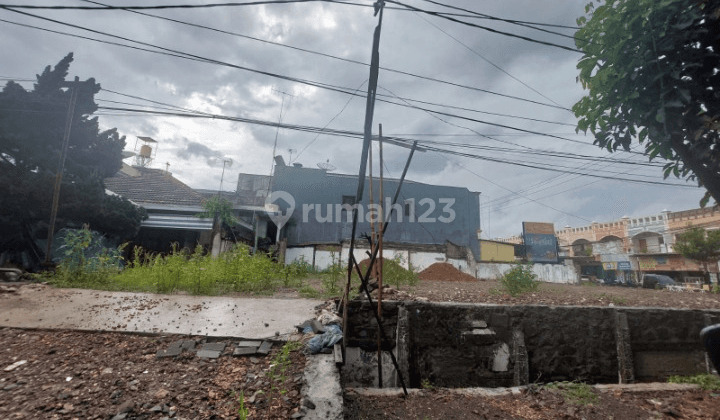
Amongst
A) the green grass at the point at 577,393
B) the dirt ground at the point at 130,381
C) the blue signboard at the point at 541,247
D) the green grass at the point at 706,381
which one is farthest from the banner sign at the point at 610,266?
the dirt ground at the point at 130,381

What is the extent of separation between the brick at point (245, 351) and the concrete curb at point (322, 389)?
24.2 inches

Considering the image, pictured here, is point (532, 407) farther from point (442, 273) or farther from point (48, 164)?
point (48, 164)

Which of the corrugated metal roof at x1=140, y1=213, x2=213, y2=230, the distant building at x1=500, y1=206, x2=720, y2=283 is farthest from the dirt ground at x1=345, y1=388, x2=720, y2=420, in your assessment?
the distant building at x1=500, y1=206, x2=720, y2=283

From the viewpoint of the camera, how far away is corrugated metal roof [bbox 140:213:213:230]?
1201 centimetres

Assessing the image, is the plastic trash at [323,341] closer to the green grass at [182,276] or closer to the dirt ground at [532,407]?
the dirt ground at [532,407]

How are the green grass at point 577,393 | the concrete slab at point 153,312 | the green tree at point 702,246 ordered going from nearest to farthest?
the concrete slab at point 153,312 < the green grass at point 577,393 < the green tree at point 702,246

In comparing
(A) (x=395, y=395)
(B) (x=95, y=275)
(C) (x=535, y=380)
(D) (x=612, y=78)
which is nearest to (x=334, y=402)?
(A) (x=395, y=395)

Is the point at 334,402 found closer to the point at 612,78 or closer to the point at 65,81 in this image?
the point at 612,78

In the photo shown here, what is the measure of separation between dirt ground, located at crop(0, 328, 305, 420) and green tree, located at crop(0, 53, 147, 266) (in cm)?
746

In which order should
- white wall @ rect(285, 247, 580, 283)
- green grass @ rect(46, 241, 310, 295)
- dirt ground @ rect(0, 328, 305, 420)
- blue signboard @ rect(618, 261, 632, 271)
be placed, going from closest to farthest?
dirt ground @ rect(0, 328, 305, 420)
green grass @ rect(46, 241, 310, 295)
white wall @ rect(285, 247, 580, 283)
blue signboard @ rect(618, 261, 632, 271)

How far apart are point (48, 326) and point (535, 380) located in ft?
25.6

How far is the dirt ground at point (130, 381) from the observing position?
7.52 ft

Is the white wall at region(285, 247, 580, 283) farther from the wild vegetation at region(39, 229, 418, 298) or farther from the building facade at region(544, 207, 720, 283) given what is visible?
the wild vegetation at region(39, 229, 418, 298)

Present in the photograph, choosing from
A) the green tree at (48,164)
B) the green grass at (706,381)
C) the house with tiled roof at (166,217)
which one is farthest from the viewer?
the house with tiled roof at (166,217)
